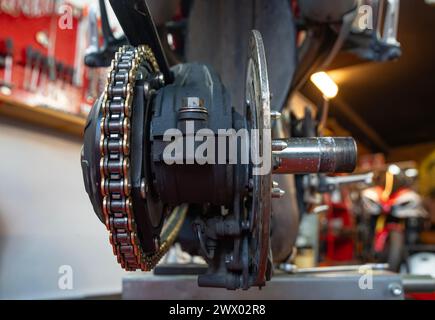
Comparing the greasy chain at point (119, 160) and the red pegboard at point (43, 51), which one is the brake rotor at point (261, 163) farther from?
the red pegboard at point (43, 51)

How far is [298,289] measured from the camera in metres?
0.68

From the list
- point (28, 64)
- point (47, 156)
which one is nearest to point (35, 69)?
point (28, 64)

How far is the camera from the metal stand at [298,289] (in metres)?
0.67

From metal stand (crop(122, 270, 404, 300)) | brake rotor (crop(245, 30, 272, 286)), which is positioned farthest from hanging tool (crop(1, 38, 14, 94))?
brake rotor (crop(245, 30, 272, 286))

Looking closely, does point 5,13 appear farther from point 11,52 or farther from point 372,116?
point 372,116

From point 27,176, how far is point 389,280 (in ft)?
2.91

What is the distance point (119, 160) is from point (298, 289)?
1.34 ft

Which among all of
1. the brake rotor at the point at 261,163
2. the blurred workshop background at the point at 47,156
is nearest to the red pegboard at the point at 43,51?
the blurred workshop background at the point at 47,156

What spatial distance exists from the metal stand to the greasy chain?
0.26 meters

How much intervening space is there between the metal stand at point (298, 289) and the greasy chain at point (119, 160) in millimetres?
263

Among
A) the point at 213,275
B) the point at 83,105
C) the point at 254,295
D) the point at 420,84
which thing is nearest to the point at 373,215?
the point at 420,84

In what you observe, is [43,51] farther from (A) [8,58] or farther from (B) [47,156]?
(B) [47,156]

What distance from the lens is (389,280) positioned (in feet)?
2.21

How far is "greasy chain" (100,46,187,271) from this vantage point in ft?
1.32
